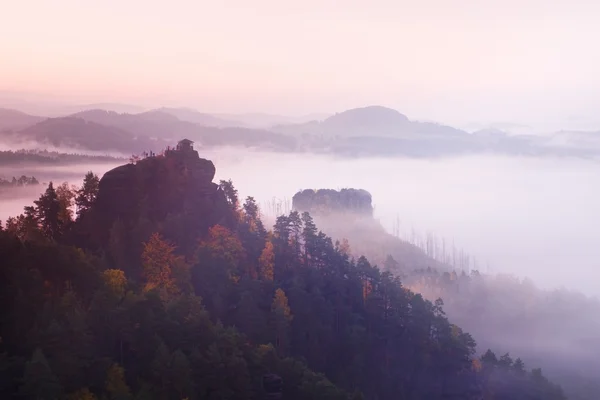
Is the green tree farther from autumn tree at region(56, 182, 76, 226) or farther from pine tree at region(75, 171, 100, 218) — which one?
pine tree at region(75, 171, 100, 218)

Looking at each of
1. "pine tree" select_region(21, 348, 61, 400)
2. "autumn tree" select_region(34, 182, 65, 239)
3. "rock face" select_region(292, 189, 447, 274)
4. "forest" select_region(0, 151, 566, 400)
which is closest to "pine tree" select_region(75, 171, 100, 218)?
"forest" select_region(0, 151, 566, 400)

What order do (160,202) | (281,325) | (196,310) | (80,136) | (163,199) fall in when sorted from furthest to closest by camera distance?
(80,136), (163,199), (160,202), (281,325), (196,310)

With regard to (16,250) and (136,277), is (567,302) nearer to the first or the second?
(136,277)

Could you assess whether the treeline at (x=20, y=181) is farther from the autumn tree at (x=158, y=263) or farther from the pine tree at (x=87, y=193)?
the autumn tree at (x=158, y=263)

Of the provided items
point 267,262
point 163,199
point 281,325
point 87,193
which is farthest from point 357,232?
point 281,325

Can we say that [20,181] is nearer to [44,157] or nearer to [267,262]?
[44,157]

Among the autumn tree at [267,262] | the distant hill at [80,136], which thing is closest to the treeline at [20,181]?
the distant hill at [80,136]
